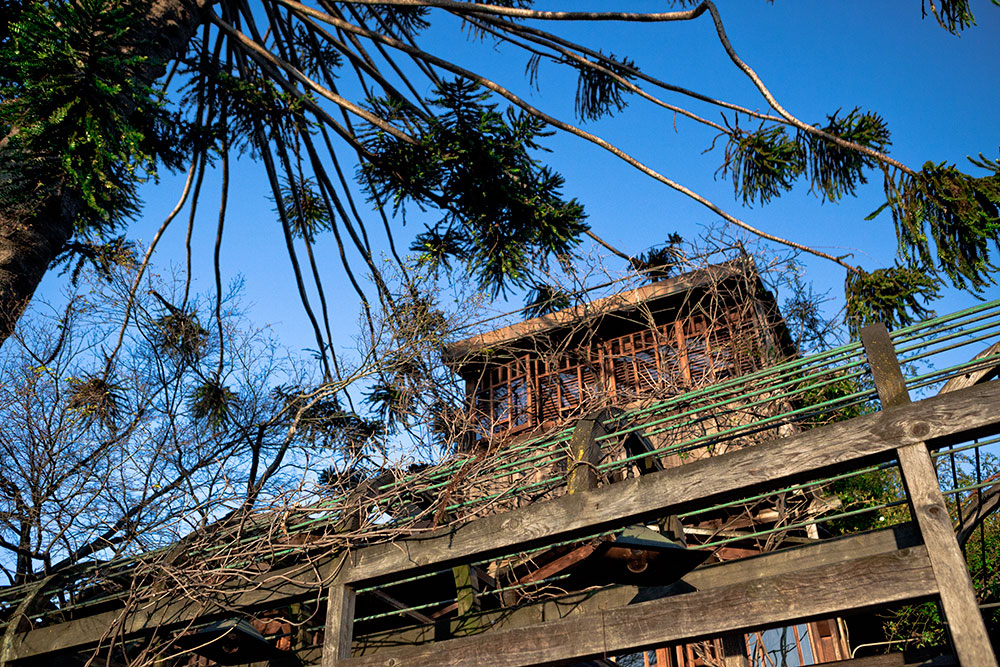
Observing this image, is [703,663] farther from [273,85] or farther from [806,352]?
[273,85]

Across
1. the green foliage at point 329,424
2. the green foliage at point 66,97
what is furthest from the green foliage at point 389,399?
the green foliage at point 66,97

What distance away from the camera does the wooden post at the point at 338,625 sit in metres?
4.49

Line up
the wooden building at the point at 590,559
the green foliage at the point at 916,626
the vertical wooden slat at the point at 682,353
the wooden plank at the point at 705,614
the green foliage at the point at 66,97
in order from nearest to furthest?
the wooden plank at the point at 705,614 → the wooden building at the point at 590,559 → the green foliage at the point at 66,97 → the green foliage at the point at 916,626 → the vertical wooden slat at the point at 682,353

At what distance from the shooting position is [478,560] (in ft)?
14.4

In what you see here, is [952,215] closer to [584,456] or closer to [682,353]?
[584,456]

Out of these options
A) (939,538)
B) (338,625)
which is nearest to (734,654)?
(338,625)

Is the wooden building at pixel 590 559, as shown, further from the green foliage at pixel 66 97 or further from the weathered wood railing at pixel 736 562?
the green foliage at pixel 66 97

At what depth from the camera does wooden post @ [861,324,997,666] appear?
2906mm

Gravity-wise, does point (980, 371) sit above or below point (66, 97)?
below

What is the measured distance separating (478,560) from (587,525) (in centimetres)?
77

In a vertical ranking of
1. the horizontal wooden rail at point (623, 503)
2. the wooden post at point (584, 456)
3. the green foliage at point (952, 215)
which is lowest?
the horizontal wooden rail at point (623, 503)

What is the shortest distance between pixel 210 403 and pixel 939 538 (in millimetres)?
10631

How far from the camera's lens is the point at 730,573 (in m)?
4.80

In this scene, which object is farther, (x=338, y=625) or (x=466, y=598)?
(x=466, y=598)
